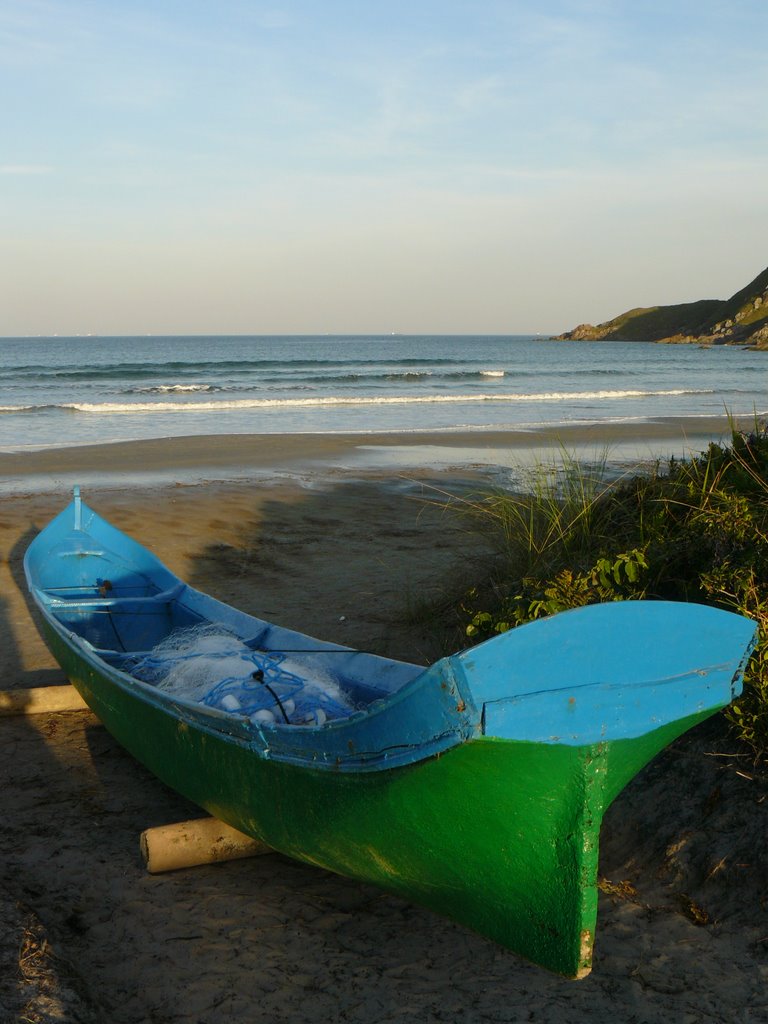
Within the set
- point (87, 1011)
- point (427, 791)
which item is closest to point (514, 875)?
point (427, 791)

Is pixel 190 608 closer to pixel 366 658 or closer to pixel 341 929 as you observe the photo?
pixel 366 658

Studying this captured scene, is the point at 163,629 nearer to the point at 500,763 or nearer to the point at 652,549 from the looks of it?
the point at 652,549

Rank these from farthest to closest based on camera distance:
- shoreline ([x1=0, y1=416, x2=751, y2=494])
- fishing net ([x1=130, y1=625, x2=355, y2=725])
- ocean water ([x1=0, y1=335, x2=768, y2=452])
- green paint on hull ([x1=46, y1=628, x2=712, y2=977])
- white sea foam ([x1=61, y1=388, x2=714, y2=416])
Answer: white sea foam ([x1=61, y1=388, x2=714, y2=416]), ocean water ([x1=0, y1=335, x2=768, y2=452]), shoreline ([x1=0, y1=416, x2=751, y2=494]), fishing net ([x1=130, y1=625, x2=355, y2=725]), green paint on hull ([x1=46, y1=628, x2=712, y2=977])

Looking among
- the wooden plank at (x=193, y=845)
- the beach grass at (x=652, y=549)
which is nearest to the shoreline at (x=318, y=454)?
the beach grass at (x=652, y=549)

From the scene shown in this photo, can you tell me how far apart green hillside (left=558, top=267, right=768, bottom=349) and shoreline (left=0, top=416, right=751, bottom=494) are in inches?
2228

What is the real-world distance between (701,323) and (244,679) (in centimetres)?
10597

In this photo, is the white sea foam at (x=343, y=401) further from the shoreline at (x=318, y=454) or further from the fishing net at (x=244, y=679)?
the fishing net at (x=244, y=679)

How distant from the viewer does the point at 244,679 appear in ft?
14.9

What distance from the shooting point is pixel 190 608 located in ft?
19.7

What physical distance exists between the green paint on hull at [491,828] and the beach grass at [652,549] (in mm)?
1383

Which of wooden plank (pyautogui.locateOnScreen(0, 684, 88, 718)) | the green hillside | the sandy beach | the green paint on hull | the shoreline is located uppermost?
the green hillside

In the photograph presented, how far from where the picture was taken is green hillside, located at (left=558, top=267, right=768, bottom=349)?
8500 centimetres

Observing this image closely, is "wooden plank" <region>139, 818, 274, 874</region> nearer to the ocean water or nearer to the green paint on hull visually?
the green paint on hull

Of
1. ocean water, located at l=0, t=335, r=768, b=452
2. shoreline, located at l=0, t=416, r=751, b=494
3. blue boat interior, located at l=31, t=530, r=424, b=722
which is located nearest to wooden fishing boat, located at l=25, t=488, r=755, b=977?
blue boat interior, located at l=31, t=530, r=424, b=722
